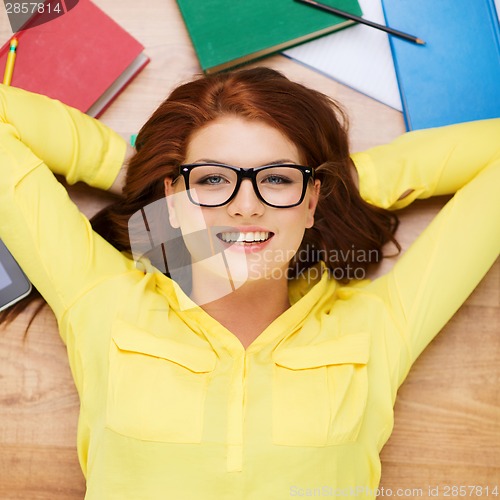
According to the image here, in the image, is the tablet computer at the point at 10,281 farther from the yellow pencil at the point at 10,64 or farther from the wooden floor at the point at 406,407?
the yellow pencil at the point at 10,64

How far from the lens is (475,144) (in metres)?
1.20

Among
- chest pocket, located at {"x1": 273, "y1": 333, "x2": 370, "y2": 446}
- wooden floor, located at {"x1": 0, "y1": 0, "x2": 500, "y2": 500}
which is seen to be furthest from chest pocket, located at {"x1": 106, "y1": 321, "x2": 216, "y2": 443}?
wooden floor, located at {"x1": 0, "y1": 0, "x2": 500, "y2": 500}

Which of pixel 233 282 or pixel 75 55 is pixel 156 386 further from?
pixel 75 55

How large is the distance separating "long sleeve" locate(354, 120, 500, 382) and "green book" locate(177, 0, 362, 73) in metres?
0.32

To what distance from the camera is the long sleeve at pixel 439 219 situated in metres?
1.13

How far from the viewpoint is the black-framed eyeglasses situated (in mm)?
1015

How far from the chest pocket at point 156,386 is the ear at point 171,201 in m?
0.22

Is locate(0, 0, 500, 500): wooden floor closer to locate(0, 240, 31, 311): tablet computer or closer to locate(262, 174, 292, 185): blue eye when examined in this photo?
locate(0, 240, 31, 311): tablet computer

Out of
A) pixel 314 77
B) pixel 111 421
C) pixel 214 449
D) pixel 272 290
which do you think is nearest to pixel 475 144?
pixel 314 77

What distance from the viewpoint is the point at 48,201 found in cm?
108

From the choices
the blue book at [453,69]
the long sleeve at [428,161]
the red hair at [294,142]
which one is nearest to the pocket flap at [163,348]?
the red hair at [294,142]

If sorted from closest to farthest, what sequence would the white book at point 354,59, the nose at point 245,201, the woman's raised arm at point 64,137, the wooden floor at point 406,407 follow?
the nose at point 245,201 < the woman's raised arm at point 64,137 < the wooden floor at point 406,407 < the white book at point 354,59

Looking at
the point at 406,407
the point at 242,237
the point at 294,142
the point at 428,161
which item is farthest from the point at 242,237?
the point at 406,407

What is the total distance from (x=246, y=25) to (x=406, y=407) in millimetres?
906
